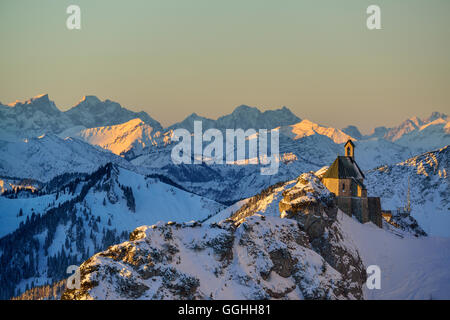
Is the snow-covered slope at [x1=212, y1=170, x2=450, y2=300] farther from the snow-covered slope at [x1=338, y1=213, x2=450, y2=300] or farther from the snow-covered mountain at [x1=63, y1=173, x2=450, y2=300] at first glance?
the snow-covered mountain at [x1=63, y1=173, x2=450, y2=300]

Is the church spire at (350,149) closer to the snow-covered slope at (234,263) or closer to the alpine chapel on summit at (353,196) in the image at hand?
the alpine chapel on summit at (353,196)

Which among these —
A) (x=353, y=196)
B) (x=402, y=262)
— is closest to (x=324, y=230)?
(x=353, y=196)

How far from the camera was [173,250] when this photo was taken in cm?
10188

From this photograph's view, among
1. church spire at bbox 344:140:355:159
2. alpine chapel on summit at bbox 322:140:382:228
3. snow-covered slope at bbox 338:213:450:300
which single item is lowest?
snow-covered slope at bbox 338:213:450:300

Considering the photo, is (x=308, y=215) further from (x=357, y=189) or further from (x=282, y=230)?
(x=357, y=189)

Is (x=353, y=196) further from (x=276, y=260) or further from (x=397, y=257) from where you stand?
(x=276, y=260)

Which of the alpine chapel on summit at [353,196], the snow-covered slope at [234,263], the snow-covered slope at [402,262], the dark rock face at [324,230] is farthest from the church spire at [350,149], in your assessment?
the snow-covered slope at [234,263]

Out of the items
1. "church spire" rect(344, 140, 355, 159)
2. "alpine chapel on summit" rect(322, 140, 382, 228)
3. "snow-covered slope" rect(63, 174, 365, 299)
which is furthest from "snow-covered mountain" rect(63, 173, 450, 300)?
"church spire" rect(344, 140, 355, 159)

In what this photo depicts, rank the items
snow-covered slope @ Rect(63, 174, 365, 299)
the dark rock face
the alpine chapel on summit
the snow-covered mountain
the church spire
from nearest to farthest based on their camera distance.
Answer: snow-covered slope @ Rect(63, 174, 365, 299), the snow-covered mountain, the dark rock face, the alpine chapel on summit, the church spire

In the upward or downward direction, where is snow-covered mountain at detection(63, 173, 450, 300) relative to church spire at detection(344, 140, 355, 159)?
downward

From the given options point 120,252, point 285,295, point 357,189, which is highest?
point 357,189

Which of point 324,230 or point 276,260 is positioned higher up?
point 324,230
